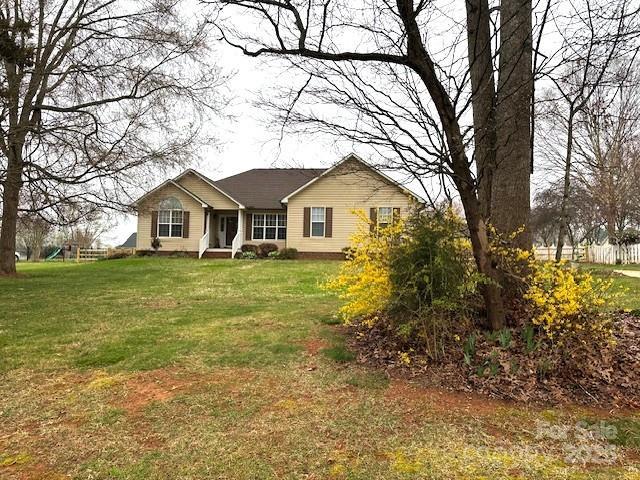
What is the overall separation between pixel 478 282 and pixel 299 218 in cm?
1769

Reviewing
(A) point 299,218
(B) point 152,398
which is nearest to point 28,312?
(B) point 152,398

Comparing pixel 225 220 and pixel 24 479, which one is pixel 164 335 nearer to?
pixel 24 479

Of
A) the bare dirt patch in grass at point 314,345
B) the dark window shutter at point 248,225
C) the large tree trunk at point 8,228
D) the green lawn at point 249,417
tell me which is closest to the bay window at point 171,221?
the dark window shutter at point 248,225

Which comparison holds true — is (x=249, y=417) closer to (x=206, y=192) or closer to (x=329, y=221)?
(x=329, y=221)

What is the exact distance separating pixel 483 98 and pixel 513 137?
0.59 metres

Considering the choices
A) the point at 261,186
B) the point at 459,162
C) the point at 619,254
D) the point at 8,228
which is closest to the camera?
the point at 459,162

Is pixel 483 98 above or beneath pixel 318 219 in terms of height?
above

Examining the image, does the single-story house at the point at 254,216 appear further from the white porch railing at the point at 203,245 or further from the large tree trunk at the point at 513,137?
the large tree trunk at the point at 513,137

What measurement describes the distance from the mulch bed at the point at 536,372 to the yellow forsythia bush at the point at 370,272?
67 centimetres

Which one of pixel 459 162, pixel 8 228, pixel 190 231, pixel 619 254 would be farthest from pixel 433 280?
pixel 619 254

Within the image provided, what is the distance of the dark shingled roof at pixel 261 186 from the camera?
23.6m

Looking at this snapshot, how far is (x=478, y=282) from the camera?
4.49 metres

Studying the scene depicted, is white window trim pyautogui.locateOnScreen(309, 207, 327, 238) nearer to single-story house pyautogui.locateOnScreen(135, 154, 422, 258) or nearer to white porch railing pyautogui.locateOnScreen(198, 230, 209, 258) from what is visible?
single-story house pyautogui.locateOnScreen(135, 154, 422, 258)

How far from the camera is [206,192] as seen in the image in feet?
76.5
